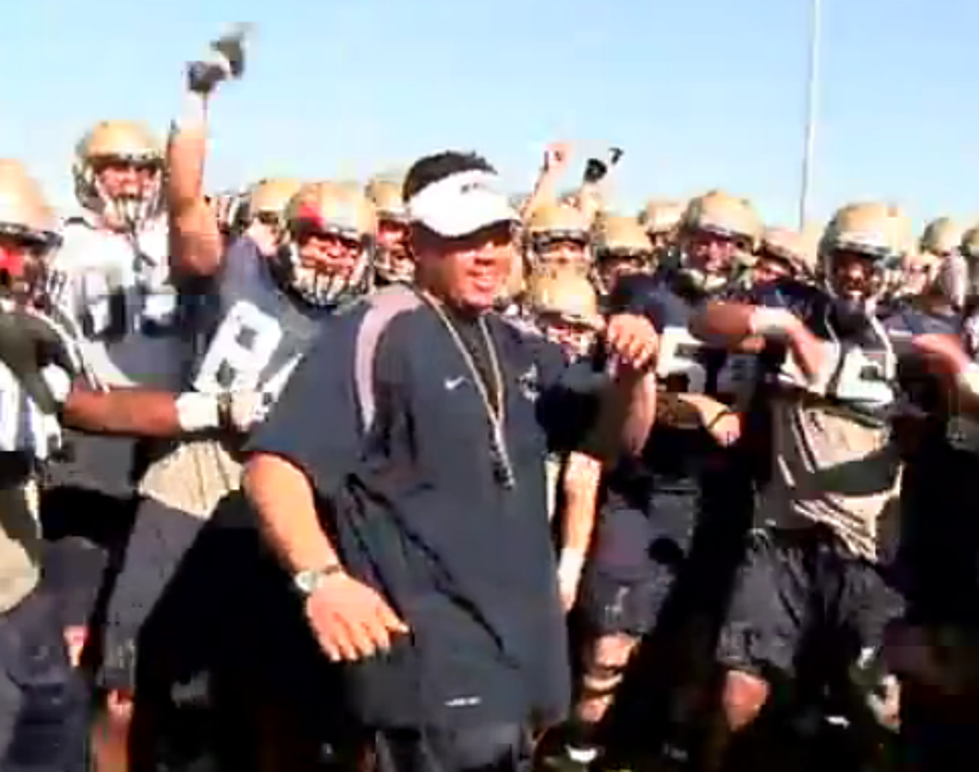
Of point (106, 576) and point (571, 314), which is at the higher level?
point (571, 314)

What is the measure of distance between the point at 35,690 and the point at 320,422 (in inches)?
50.0

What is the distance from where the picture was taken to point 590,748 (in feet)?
25.1

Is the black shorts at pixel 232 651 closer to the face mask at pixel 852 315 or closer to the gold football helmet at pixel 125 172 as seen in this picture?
the gold football helmet at pixel 125 172

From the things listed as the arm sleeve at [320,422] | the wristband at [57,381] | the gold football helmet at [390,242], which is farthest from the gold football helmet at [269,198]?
the arm sleeve at [320,422]

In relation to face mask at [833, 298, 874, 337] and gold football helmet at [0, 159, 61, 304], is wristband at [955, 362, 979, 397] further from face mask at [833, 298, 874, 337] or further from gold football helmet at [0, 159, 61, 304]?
gold football helmet at [0, 159, 61, 304]

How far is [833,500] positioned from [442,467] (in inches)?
111

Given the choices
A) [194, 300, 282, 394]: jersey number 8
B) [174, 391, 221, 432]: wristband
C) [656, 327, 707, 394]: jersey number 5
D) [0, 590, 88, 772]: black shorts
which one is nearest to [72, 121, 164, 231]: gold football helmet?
[194, 300, 282, 394]: jersey number 8

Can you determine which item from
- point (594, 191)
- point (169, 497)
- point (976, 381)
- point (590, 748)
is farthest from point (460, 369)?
point (594, 191)

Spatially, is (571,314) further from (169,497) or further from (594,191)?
(594,191)

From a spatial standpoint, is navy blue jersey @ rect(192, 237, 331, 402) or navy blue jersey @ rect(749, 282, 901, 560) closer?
navy blue jersey @ rect(192, 237, 331, 402)

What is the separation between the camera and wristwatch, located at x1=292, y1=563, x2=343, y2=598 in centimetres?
403

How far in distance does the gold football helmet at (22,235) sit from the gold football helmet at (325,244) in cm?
110

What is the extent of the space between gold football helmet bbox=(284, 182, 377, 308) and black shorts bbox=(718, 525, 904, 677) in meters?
1.82

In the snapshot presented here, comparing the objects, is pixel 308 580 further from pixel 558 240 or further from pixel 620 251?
pixel 620 251
